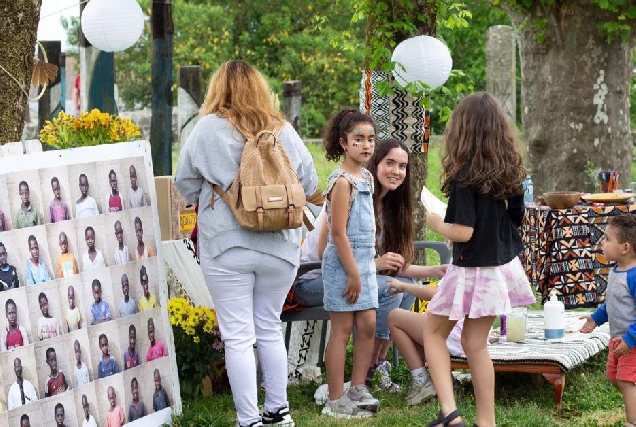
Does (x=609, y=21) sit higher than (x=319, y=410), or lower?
higher

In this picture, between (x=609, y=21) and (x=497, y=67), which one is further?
(x=497, y=67)

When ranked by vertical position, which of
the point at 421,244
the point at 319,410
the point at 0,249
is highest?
the point at 0,249

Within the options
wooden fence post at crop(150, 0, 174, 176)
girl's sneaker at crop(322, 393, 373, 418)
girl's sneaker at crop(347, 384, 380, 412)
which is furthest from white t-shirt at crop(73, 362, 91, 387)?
wooden fence post at crop(150, 0, 174, 176)

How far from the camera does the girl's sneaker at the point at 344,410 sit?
507 centimetres

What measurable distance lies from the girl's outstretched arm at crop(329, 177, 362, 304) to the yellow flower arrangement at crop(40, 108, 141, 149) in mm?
954

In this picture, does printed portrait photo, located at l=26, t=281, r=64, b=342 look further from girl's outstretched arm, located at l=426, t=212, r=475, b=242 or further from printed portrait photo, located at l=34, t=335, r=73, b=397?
girl's outstretched arm, located at l=426, t=212, r=475, b=242

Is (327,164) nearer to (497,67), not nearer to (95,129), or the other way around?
(497,67)

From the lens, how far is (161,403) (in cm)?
479

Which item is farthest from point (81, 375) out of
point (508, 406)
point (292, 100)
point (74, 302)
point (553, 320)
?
point (292, 100)

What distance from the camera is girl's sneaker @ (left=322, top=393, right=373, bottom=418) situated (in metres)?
5.07

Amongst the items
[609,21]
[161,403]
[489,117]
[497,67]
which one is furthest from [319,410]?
[497,67]

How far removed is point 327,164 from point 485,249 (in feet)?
35.9

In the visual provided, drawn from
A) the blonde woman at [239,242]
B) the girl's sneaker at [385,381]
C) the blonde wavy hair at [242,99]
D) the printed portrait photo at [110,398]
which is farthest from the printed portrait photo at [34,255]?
the girl's sneaker at [385,381]

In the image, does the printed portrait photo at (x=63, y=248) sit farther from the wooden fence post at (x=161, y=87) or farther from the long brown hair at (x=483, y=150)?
the wooden fence post at (x=161, y=87)
